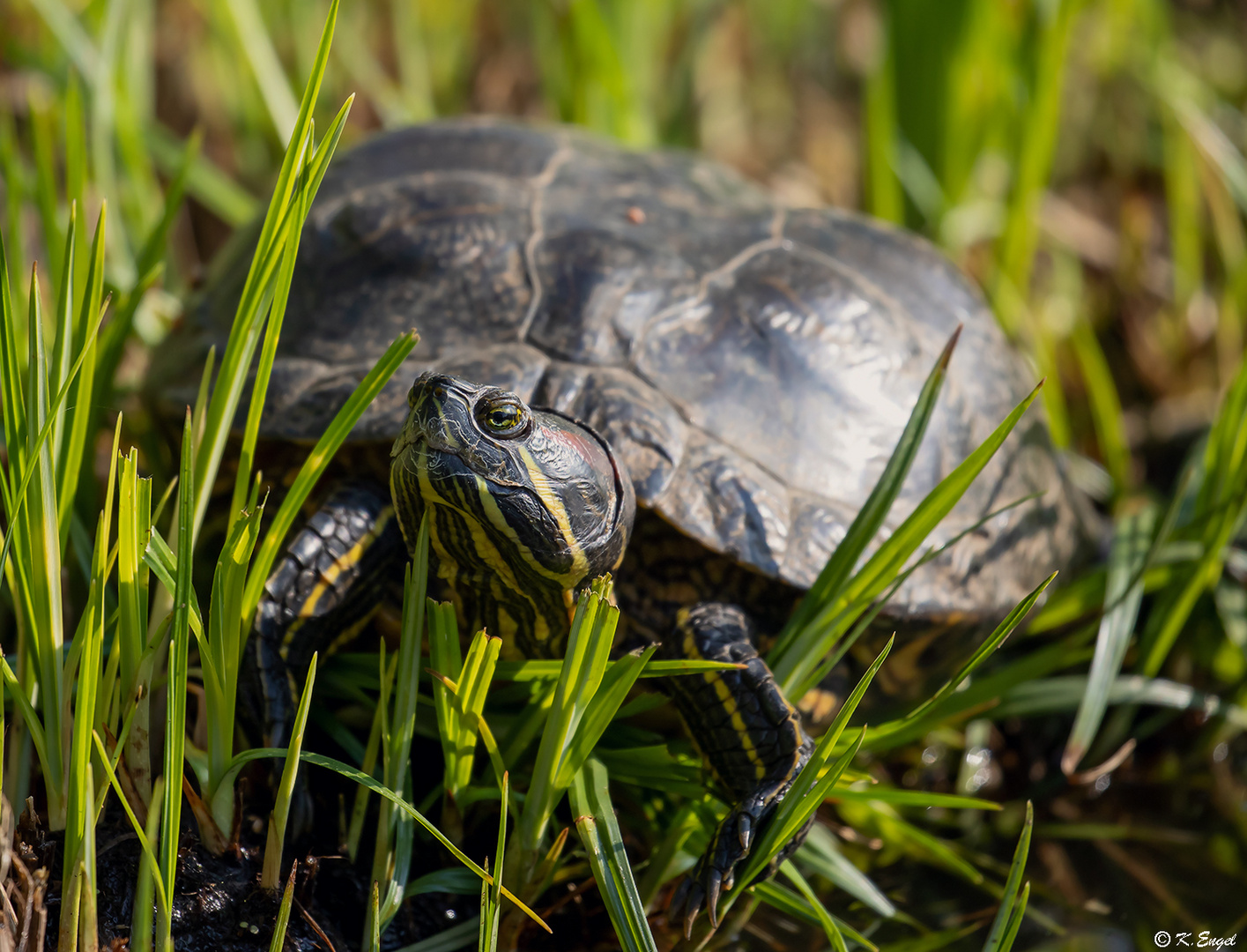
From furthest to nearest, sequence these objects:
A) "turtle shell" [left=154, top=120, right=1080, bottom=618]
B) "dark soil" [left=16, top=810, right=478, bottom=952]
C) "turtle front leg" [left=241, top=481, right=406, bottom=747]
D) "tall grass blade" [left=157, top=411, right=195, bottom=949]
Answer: "turtle shell" [left=154, top=120, right=1080, bottom=618] → "turtle front leg" [left=241, top=481, right=406, bottom=747] → "dark soil" [left=16, top=810, right=478, bottom=952] → "tall grass blade" [left=157, top=411, right=195, bottom=949]

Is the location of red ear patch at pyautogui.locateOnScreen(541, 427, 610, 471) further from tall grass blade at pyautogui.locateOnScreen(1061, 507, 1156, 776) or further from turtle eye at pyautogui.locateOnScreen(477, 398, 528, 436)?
tall grass blade at pyautogui.locateOnScreen(1061, 507, 1156, 776)

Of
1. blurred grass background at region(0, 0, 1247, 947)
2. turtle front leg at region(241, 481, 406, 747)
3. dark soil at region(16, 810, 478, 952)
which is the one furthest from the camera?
blurred grass background at region(0, 0, 1247, 947)

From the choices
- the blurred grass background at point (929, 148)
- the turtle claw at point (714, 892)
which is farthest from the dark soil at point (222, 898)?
the blurred grass background at point (929, 148)

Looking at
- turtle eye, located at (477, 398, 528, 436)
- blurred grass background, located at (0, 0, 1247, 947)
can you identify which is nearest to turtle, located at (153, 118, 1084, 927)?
turtle eye, located at (477, 398, 528, 436)

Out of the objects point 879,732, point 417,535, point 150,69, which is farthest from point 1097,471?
point 150,69

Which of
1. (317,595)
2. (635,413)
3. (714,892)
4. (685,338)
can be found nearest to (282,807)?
(317,595)

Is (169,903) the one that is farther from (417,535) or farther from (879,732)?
(879,732)

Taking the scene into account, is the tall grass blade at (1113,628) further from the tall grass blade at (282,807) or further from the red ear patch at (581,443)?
the tall grass blade at (282,807)
